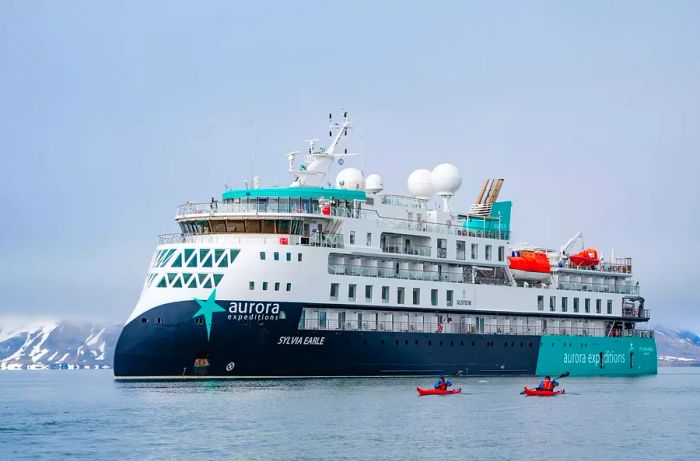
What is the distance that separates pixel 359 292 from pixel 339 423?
21.0 meters

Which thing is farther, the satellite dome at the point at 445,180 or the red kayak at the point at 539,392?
the satellite dome at the point at 445,180

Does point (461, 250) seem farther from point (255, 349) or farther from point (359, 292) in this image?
point (255, 349)

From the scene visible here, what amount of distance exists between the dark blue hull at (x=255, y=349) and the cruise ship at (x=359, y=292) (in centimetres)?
7

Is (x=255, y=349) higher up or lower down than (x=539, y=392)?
higher up

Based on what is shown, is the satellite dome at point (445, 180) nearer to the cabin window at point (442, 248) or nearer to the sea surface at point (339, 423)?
the cabin window at point (442, 248)

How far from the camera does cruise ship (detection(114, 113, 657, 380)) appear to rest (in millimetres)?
65062

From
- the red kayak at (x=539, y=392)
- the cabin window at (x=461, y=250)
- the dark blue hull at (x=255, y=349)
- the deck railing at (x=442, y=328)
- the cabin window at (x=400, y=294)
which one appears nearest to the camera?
the dark blue hull at (x=255, y=349)

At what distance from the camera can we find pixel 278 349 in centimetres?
6669

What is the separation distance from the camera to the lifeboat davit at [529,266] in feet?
269

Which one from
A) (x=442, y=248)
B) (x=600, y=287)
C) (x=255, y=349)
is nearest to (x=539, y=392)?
(x=442, y=248)

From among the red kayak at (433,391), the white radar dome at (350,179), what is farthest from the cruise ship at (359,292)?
the red kayak at (433,391)

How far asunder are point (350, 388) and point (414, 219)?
14.9 metres

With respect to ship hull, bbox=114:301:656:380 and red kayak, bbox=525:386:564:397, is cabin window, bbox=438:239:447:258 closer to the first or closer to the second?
ship hull, bbox=114:301:656:380

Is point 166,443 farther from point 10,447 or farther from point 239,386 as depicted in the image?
point 239,386
